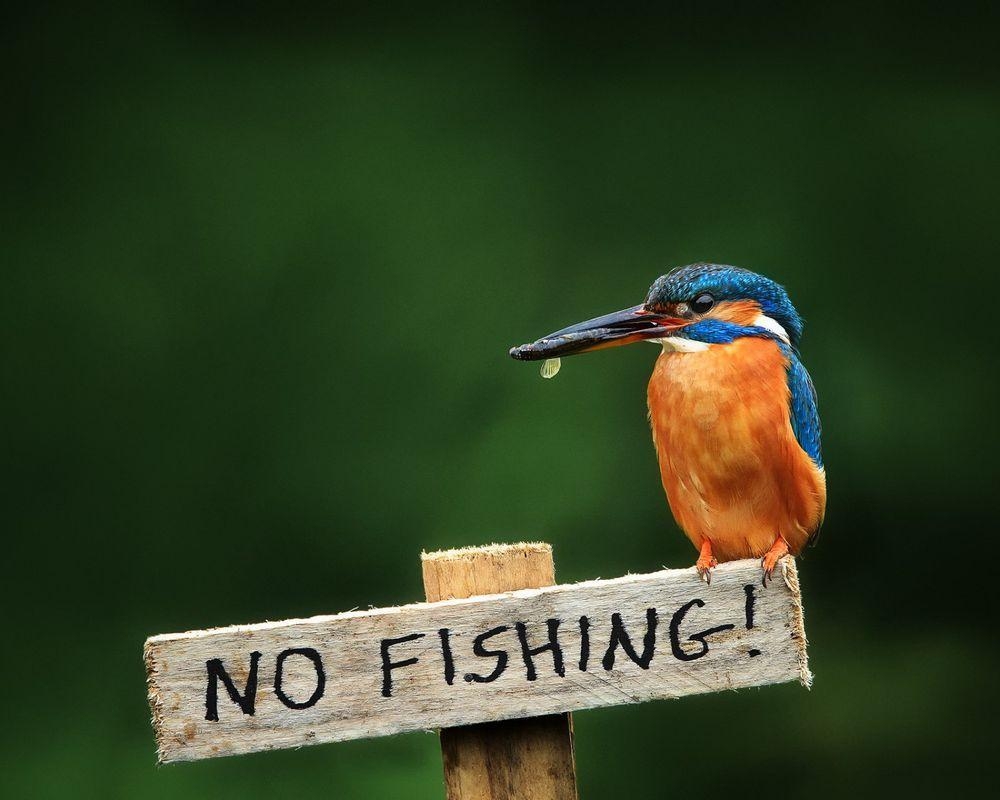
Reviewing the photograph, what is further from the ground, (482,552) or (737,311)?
(737,311)

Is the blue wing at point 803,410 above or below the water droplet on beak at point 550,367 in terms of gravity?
below

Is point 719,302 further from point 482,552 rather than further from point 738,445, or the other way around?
point 482,552

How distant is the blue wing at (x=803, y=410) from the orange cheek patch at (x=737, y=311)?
91 millimetres

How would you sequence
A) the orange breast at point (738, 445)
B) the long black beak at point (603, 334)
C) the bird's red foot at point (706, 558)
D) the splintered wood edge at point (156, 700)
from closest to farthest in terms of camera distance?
the splintered wood edge at point (156, 700)
the bird's red foot at point (706, 558)
the long black beak at point (603, 334)
the orange breast at point (738, 445)

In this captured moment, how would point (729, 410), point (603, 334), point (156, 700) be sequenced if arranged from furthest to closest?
Answer: point (729, 410) → point (603, 334) → point (156, 700)

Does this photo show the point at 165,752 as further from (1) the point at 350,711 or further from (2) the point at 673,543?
(2) the point at 673,543

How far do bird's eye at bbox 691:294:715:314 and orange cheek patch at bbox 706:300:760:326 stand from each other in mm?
11

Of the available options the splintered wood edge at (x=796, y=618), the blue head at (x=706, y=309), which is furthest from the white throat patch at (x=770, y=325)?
the splintered wood edge at (x=796, y=618)

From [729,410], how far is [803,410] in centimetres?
16

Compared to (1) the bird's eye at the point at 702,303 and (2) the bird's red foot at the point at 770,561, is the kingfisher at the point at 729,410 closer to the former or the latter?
(1) the bird's eye at the point at 702,303

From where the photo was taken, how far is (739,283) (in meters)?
1.74

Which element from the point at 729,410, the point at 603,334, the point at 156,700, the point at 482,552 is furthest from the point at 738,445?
the point at 156,700

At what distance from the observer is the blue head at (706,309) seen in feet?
5.59

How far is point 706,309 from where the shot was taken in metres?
1.75
